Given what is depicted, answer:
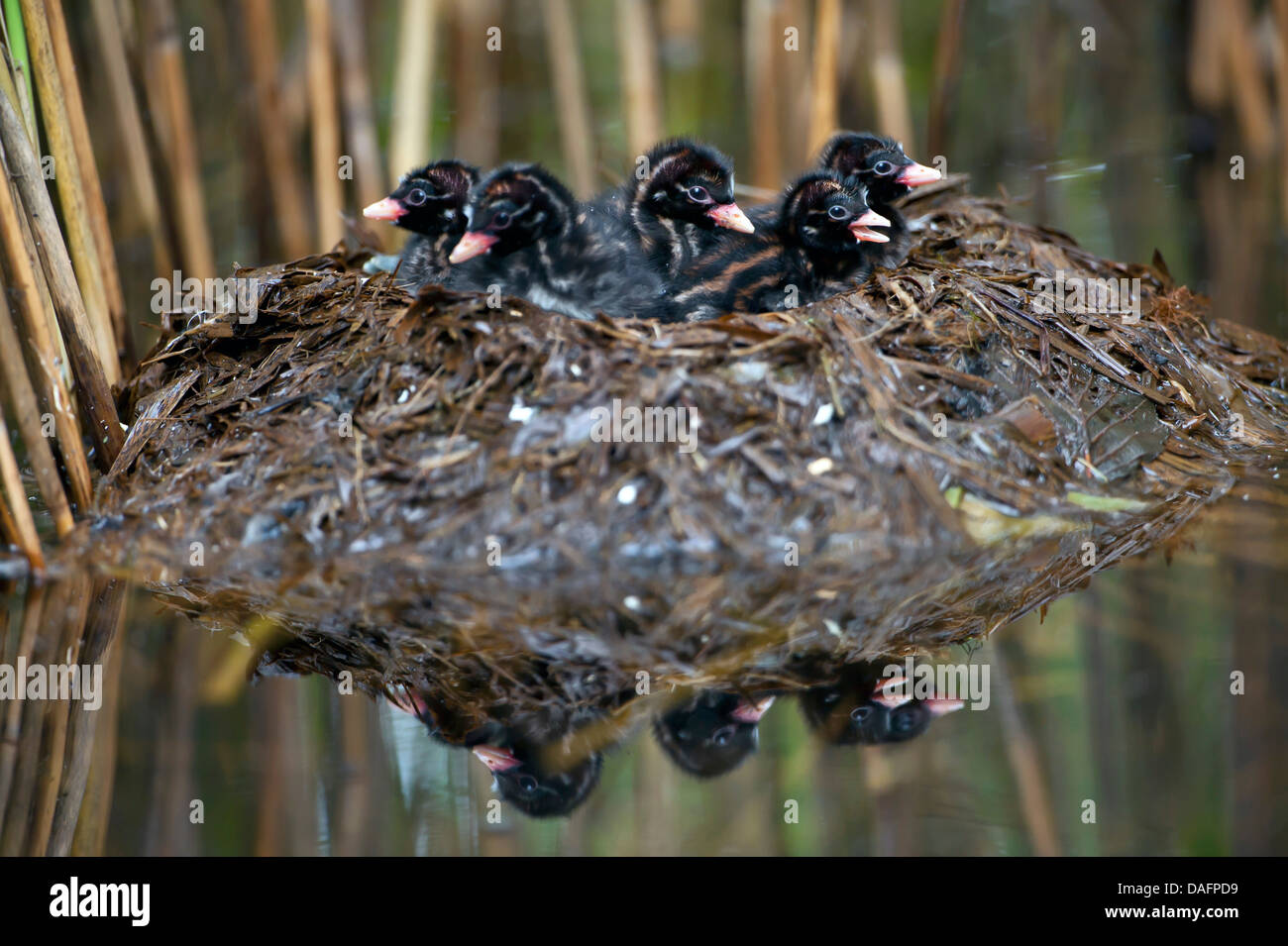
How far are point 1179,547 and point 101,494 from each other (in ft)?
11.4

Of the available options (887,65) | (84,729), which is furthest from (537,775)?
(887,65)

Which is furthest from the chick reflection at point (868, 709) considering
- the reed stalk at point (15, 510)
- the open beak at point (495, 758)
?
the reed stalk at point (15, 510)

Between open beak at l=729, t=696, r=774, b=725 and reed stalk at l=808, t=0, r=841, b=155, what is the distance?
149 inches

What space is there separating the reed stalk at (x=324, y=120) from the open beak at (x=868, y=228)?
263cm

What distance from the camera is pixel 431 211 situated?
15.6 feet

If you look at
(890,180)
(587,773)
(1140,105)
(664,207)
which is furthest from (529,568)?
(1140,105)

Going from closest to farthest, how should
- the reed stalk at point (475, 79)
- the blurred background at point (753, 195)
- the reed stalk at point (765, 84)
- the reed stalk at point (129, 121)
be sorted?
the blurred background at point (753, 195)
the reed stalk at point (129, 121)
the reed stalk at point (765, 84)
the reed stalk at point (475, 79)

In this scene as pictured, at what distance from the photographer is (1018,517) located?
13.0 feet

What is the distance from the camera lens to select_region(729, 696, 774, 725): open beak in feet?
9.55

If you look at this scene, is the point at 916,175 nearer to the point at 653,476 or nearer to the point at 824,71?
the point at 824,71

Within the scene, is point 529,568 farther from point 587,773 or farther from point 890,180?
point 890,180

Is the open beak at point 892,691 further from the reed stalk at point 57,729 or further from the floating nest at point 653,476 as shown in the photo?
the reed stalk at point 57,729

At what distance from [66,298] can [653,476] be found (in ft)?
6.67

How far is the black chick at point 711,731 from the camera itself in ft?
9.06
